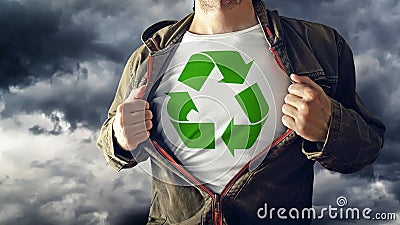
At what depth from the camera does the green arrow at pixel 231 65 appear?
1.49m

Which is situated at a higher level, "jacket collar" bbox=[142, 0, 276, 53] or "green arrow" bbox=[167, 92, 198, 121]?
"jacket collar" bbox=[142, 0, 276, 53]

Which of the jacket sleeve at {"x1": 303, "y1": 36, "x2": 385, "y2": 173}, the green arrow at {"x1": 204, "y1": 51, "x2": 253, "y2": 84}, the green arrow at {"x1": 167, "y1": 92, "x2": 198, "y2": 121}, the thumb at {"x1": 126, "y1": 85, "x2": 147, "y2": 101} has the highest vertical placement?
the green arrow at {"x1": 204, "y1": 51, "x2": 253, "y2": 84}

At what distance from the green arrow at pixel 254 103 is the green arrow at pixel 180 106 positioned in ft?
0.36

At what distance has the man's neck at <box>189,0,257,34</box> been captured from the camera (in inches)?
59.8

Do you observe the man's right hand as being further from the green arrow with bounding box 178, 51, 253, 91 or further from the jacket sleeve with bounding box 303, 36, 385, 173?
the jacket sleeve with bounding box 303, 36, 385, 173

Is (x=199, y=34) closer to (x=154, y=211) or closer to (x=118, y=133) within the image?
(x=118, y=133)

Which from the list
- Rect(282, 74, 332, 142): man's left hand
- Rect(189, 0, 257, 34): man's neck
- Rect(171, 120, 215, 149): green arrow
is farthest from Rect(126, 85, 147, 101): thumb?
Rect(282, 74, 332, 142): man's left hand

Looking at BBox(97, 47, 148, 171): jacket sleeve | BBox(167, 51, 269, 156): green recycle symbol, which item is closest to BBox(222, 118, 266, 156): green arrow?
BBox(167, 51, 269, 156): green recycle symbol

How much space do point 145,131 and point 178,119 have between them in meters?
0.09

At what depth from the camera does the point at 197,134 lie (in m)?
1.48

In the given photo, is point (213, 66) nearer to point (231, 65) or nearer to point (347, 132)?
point (231, 65)

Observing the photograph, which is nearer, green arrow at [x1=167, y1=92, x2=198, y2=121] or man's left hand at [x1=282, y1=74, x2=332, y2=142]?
man's left hand at [x1=282, y1=74, x2=332, y2=142]

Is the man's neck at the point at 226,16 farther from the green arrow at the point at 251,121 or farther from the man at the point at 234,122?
the green arrow at the point at 251,121

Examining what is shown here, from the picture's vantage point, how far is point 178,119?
4.95 ft
